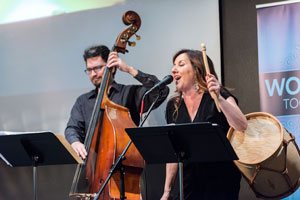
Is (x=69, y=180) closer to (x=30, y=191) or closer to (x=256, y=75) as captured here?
(x=30, y=191)

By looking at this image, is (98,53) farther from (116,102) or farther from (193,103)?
(193,103)

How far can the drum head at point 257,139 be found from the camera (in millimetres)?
3379

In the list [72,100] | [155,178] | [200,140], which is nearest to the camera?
[200,140]

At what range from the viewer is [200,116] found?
3.47m

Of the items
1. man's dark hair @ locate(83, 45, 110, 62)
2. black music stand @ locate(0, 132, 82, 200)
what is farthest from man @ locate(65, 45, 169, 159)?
black music stand @ locate(0, 132, 82, 200)

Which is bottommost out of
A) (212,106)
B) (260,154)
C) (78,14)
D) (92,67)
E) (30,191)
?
(30,191)

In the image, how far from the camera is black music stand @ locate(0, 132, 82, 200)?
330 centimetres

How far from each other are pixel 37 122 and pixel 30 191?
56cm

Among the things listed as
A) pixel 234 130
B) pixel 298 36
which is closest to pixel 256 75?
pixel 298 36

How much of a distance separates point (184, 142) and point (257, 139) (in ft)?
2.03

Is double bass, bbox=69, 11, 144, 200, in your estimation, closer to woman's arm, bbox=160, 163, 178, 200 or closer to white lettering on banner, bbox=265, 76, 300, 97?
woman's arm, bbox=160, 163, 178, 200

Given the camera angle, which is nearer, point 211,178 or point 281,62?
point 211,178

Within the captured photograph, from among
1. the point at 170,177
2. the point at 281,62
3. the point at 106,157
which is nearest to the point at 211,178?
the point at 170,177

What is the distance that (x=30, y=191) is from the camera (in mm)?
4926
